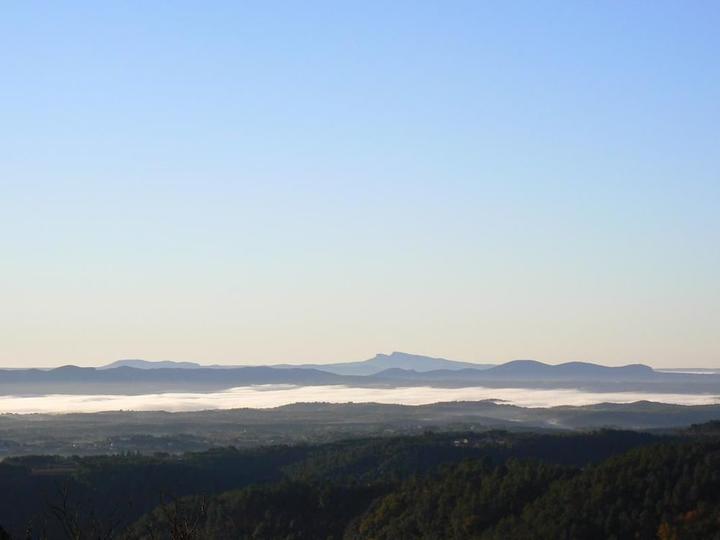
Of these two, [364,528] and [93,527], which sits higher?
[93,527]

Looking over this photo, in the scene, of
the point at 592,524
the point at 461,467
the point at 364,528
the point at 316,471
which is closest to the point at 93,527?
the point at 592,524

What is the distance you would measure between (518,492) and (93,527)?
197 ft

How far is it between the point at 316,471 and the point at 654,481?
165ft

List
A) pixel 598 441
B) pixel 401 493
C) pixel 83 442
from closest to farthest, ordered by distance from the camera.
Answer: pixel 401 493, pixel 598 441, pixel 83 442

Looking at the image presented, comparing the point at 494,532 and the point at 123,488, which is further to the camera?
the point at 123,488

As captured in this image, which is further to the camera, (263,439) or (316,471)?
(263,439)

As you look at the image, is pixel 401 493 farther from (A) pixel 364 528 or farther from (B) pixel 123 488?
(B) pixel 123 488

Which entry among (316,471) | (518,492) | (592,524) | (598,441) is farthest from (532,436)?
(592,524)

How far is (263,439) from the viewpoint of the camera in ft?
604

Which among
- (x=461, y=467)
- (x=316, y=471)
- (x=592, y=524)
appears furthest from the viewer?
(x=316, y=471)

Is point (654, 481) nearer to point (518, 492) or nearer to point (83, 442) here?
point (518, 492)

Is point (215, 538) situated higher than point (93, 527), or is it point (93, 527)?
point (93, 527)

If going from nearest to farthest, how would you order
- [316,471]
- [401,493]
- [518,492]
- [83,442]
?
[518,492] < [401,493] < [316,471] < [83,442]

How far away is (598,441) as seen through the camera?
4673 inches
